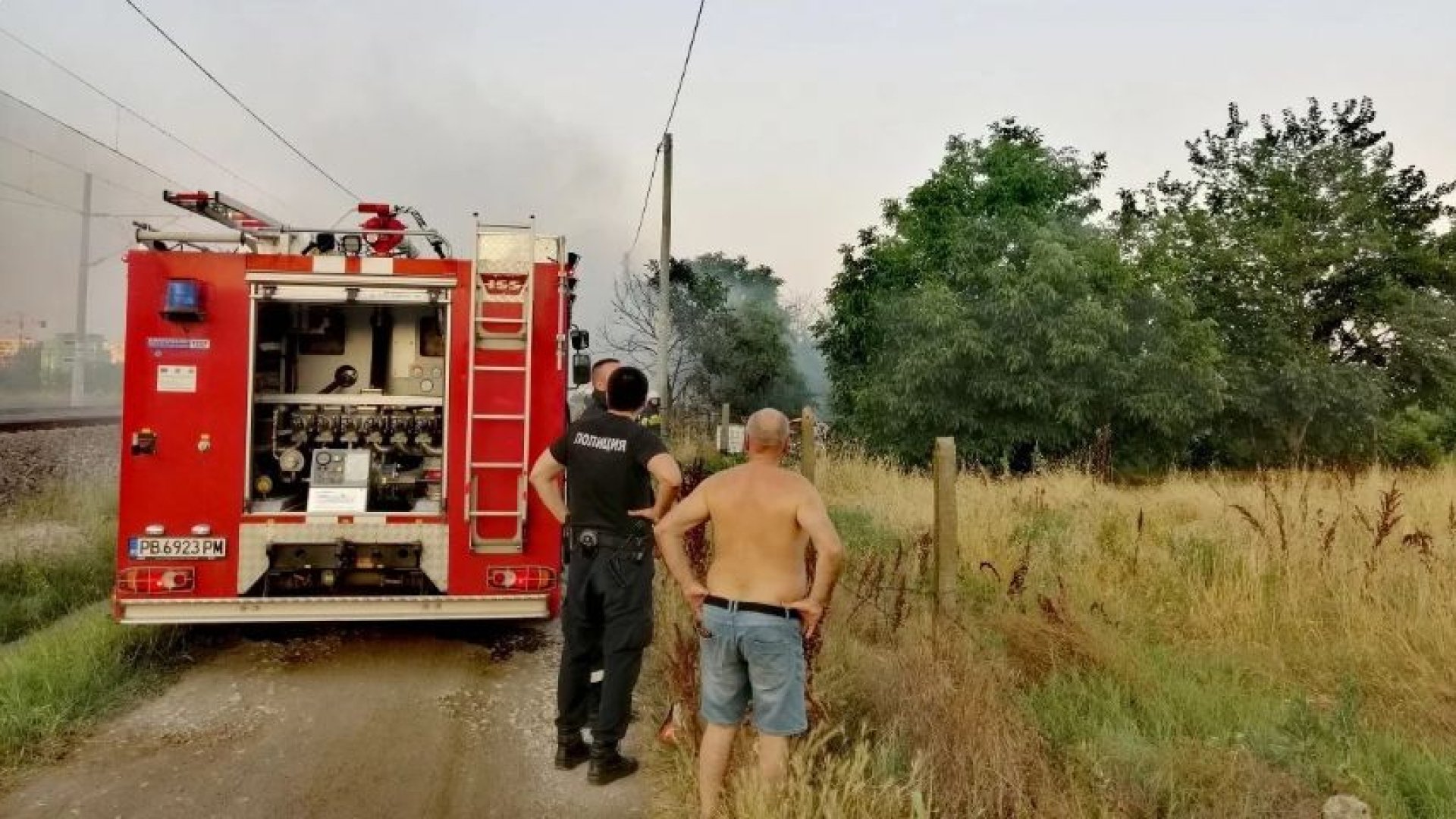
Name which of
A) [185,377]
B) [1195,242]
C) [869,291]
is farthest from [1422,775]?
[1195,242]

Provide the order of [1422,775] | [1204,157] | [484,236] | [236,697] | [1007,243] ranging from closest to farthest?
[1422,775]
[236,697]
[484,236]
[1007,243]
[1204,157]

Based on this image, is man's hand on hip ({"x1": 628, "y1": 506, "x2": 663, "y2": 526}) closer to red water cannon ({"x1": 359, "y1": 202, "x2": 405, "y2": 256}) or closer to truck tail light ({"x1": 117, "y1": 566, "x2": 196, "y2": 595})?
truck tail light ({"x1": 117, "y1": 566, "x2": 196, "y2": 595})

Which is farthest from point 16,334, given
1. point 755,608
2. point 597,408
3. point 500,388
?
point 755,608

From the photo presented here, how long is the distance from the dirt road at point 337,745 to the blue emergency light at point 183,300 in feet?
7.40

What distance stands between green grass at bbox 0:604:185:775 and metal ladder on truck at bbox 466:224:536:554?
85.1 inches

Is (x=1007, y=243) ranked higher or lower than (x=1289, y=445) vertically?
higher

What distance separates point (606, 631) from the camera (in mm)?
4555

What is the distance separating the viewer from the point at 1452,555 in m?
6.68

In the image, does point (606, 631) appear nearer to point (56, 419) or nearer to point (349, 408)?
point (349, 408)

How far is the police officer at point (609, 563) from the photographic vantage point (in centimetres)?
451

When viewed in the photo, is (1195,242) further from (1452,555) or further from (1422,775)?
(1422,775)

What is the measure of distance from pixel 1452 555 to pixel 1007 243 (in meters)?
13.2

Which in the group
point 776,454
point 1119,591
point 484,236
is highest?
point 484,236

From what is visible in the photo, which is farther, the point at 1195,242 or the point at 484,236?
the point at 1195,242
